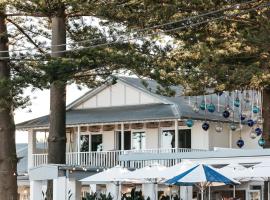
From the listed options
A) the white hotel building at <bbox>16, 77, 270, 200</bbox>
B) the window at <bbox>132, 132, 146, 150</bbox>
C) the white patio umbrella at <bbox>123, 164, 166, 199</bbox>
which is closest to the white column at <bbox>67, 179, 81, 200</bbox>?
the white patio umbrella at <bbox>123, 164, 166, 199</bbox>

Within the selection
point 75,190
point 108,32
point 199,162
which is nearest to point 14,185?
point 75,190

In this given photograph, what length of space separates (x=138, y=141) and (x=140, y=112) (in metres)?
2.54

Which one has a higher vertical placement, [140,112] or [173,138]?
[140,112]

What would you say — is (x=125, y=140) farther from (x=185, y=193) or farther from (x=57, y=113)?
(x=57, y=113)

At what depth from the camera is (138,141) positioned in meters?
43.8

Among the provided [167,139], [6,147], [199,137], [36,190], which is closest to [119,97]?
[167,139]

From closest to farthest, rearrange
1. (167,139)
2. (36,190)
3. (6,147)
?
1. (36,190)
2. (6,147)
3. (167,139)

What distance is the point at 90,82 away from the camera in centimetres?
3334

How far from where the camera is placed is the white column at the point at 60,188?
93.1ft

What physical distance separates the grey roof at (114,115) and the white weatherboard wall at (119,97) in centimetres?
35

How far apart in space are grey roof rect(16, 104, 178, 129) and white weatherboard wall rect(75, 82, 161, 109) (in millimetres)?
355

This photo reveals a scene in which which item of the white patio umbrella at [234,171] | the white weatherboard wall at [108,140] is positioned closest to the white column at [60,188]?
the white patio umbrella at [234,171]

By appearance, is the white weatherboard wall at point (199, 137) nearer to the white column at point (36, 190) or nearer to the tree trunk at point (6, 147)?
the tree trunk at point (6, 147)

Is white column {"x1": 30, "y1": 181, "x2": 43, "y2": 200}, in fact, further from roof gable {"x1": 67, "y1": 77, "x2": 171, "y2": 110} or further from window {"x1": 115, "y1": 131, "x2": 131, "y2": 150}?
window {"x1": 115, "y1": 131, "x2": 131, "y2": 150}
